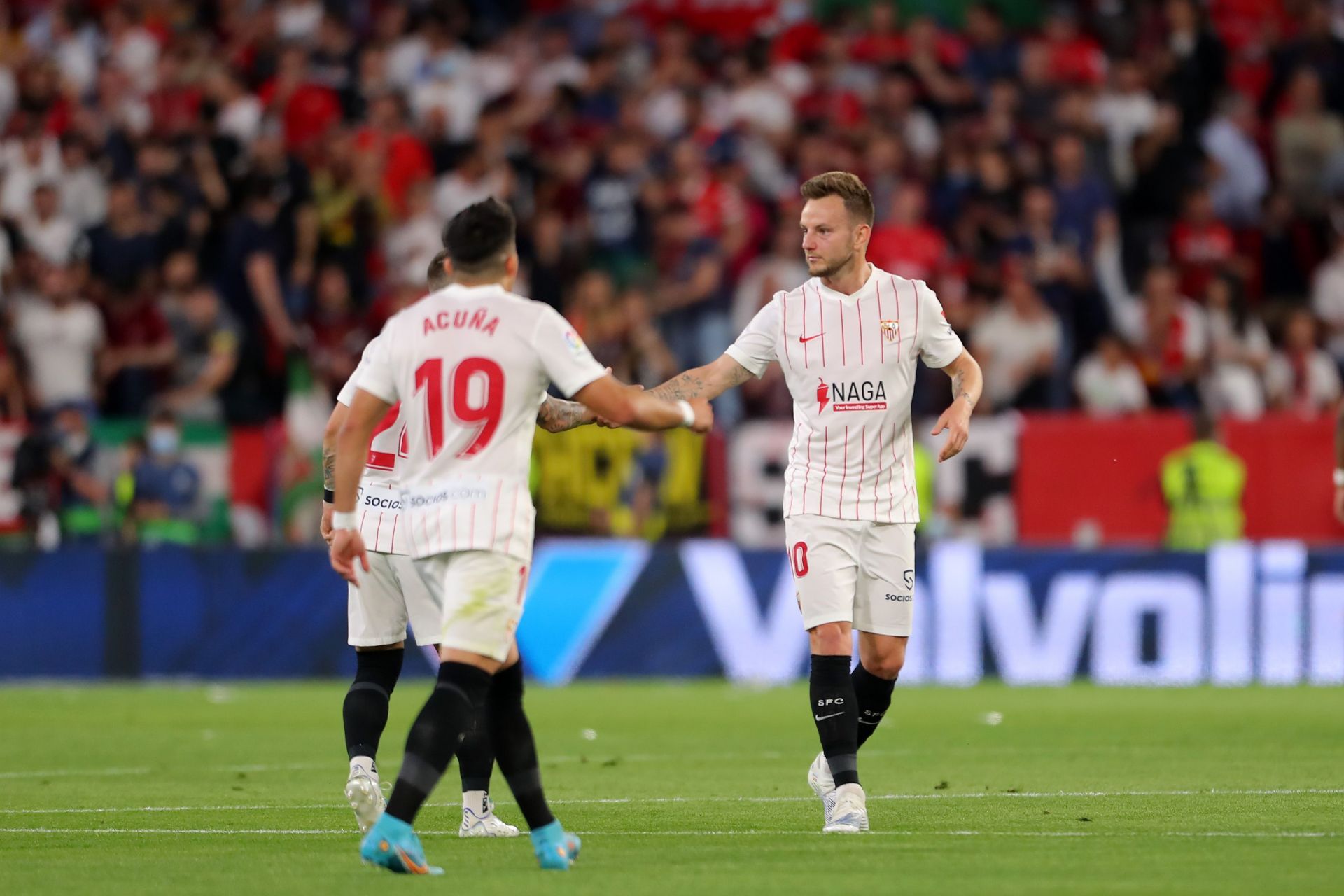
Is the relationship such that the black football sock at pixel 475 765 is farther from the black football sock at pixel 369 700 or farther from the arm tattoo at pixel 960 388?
the arm tattoo at pixel 960 388

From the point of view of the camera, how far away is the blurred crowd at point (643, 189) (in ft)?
66.6

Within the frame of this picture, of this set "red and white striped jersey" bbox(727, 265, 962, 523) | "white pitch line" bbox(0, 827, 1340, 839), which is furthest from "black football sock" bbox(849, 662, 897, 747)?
"white pitch line" bbox(0, 827, 1340, 839)

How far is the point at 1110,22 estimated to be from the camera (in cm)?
2436

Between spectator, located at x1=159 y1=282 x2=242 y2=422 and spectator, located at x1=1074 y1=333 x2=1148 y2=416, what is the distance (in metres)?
7.91

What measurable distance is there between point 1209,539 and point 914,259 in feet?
12.2

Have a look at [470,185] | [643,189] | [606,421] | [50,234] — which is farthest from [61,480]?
[606,421]

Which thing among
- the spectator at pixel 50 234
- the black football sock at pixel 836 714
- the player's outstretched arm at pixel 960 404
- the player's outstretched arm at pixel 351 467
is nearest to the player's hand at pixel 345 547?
the player's outstretched arm at pixel 351 467

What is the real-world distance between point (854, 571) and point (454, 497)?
7.66 ft

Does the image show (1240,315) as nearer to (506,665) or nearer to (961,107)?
(961,107)

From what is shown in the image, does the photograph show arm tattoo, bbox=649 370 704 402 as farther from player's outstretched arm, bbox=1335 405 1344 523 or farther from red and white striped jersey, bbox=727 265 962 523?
player's outstretched arm, bbox=1335 405 1344 523

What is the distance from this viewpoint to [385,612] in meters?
9.27

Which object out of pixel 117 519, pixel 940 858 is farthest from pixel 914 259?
pixel 940 858

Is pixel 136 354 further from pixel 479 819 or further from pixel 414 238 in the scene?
pixel 479 819

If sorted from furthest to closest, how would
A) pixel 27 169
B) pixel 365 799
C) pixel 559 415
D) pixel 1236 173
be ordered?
pixel 1236 173 → pixel 27 169 → pixel 559 415 → pixel 365 799
